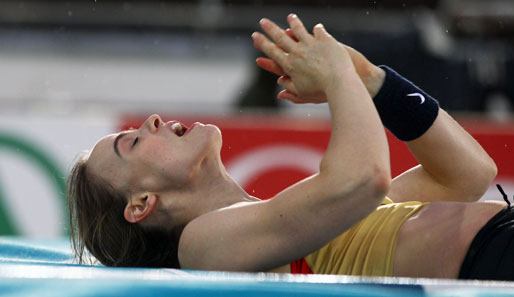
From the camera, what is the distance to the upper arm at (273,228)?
146 cm

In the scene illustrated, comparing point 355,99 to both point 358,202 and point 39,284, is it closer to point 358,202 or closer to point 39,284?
point 358,202

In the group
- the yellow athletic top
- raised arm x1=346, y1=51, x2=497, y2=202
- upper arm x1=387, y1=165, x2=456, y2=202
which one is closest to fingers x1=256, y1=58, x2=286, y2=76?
raised arm x1=346, y1=51, x2=497, y2=202

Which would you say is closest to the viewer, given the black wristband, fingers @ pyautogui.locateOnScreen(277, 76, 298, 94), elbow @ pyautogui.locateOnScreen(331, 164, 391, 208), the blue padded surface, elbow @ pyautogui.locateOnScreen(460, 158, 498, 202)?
the blue padded surface

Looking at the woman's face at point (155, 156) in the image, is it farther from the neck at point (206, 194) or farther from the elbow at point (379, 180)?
the elbow at point (379, 180)

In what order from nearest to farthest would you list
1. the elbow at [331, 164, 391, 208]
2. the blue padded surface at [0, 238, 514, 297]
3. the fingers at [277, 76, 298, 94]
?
the blue padded surface at [0, 238, 514, 297], the elbow at [331, 164, 391, 208], the fingers at [277, 76, 298, 94]

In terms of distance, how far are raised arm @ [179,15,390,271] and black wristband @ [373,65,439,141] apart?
9.7 inches

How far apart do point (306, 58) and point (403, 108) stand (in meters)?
0.34

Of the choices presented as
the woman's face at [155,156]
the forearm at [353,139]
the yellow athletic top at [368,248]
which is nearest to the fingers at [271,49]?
the forearm at [353,139]

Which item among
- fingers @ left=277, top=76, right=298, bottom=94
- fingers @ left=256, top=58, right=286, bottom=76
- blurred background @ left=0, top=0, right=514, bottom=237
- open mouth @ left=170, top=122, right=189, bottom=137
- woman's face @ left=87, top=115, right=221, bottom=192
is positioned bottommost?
blurred background @ left=0, top=0, right=514, bottom=237

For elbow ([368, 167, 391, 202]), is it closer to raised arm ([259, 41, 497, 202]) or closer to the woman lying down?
the woman lying down

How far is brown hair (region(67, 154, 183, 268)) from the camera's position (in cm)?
184

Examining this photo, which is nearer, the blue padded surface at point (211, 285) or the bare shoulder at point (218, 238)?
the blue padded surface at point (211, 285)

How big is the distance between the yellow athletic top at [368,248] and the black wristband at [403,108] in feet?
0.65

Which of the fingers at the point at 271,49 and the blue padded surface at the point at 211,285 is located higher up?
the fingers at the point at 271,49
